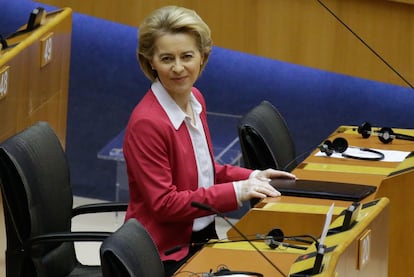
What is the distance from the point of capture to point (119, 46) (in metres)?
5.89

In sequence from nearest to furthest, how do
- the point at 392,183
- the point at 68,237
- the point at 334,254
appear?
1. the point at 334,254
2. the point at 68,237
3. the point at 392,183

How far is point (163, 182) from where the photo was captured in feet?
10.6

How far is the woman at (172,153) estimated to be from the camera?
10.6ft

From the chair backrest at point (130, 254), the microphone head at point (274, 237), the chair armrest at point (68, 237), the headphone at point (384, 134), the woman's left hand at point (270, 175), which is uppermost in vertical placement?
the chair backrest at point (130, 254)

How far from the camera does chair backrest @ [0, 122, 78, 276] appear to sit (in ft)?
10.6

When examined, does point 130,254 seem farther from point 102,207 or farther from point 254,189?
point 102,207

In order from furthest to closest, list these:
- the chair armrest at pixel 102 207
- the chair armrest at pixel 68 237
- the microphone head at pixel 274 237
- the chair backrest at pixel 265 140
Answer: the chair backrest at pixel 265 140, the chair armrest at pixel 102 207, the chair armrest at pixel 68 237, the microphone head at pixel 274 237

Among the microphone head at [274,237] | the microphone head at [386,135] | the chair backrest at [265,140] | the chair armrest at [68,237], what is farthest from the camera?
the microphone head at [386,135]

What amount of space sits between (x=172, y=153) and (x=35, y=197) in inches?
14.6

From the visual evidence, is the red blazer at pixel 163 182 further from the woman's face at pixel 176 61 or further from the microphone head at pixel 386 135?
the microphone head at pixel 386 135

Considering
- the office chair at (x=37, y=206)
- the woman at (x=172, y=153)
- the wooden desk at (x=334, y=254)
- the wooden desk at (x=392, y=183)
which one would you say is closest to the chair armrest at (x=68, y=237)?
the office chair at (x=37, y=206)

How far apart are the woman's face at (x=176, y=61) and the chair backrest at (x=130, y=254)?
64cm

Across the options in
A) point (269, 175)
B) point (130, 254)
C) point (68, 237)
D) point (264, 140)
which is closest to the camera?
point (130, 254)

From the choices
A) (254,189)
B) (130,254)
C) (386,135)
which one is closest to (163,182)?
(254,189)
